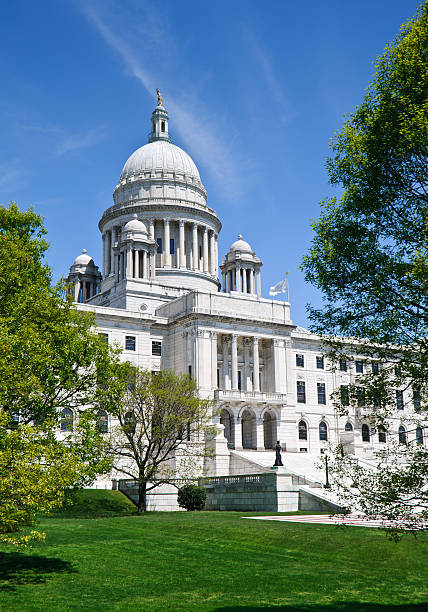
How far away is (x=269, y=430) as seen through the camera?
78625mm

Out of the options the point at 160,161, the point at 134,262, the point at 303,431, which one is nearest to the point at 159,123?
the point at 160,161

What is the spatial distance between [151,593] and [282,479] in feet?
85.5

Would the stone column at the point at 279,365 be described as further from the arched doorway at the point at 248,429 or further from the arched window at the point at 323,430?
the arched window at the point at 323,430

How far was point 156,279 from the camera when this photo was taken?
9425 cm

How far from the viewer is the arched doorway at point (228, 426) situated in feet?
241

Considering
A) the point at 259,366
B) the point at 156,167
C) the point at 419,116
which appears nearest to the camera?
the point at 419,116

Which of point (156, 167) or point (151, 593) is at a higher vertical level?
point (156, 167)

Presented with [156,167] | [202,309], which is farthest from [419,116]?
[156,167]

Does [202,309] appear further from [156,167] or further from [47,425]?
[47,425]

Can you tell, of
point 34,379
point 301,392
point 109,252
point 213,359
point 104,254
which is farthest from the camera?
point 104,254

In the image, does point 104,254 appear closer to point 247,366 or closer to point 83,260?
point 83,260

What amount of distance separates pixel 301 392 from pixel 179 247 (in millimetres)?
28241

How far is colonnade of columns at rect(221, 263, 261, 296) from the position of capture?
95162 mm

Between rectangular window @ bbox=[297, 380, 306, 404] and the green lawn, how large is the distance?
168 feet
